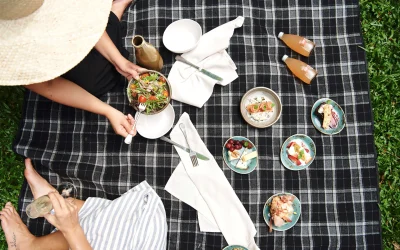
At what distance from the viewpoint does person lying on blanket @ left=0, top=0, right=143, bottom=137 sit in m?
1.52

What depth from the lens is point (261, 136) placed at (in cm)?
247

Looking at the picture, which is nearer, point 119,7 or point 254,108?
point 254,108

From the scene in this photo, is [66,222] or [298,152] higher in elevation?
[298,152]

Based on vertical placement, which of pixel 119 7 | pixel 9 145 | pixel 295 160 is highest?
pixel 119 7

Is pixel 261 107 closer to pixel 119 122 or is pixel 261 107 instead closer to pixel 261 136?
pixel 261 136

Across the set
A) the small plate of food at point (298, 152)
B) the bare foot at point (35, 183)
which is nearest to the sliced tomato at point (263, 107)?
the small plate of food at point (298, 152)

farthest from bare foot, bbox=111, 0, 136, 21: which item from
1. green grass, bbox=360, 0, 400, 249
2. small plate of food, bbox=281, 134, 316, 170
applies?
green grass, bbox=360, 0, 400, 249

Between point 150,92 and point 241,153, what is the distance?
29.3 inches

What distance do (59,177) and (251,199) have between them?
1.38 metres

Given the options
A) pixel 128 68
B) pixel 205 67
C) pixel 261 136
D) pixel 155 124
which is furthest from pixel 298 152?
pixel 128 68

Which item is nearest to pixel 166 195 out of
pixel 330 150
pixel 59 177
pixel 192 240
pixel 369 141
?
pixel 192 240

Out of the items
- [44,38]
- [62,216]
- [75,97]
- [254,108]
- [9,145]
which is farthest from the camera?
[9,145]

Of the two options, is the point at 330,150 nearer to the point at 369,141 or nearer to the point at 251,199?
the point at 369,141

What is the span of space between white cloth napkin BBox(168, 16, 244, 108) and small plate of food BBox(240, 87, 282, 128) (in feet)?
0.62
